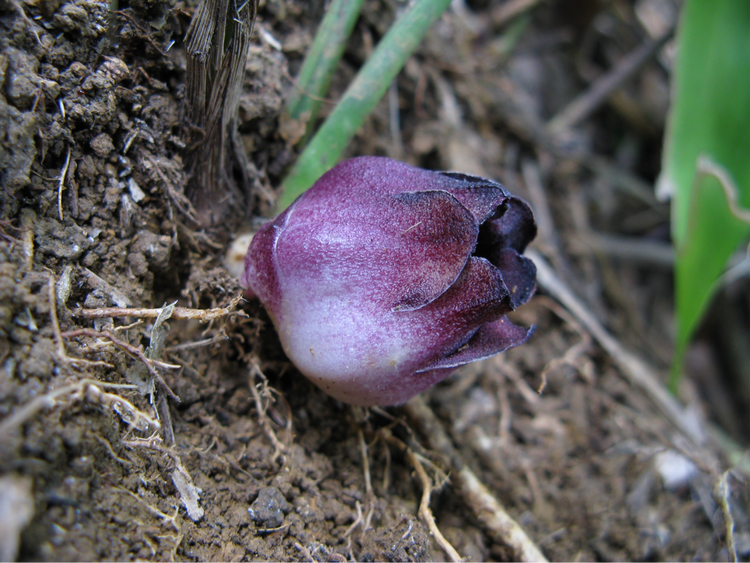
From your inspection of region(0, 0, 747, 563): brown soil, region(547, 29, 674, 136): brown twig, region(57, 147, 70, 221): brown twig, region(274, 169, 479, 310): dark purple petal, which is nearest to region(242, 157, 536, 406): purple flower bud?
region(274, 169, 479, 310): dark purple petal

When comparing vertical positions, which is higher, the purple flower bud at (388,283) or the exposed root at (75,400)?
the purple flower bud at (388,283)

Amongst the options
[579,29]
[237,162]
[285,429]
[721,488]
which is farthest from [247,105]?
[579,29]

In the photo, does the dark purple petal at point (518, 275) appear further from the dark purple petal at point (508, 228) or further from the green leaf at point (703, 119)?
the green leaf at point (703, 119)

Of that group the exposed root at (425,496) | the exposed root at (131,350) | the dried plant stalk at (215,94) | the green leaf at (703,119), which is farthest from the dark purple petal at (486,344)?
the green leaf at (703,119)

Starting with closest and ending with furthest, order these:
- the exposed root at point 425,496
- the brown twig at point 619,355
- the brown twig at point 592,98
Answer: the exposed root at point 425,496 < the brown twig at point 619,355 < the brown twig at point 592,98

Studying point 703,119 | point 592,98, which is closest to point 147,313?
point 703,119

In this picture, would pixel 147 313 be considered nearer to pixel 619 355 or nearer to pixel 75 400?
pixel 75 400
